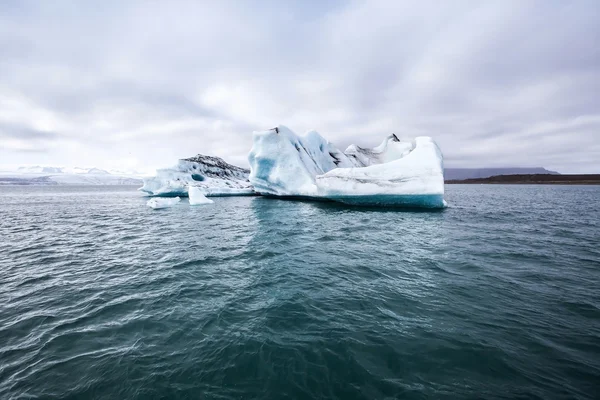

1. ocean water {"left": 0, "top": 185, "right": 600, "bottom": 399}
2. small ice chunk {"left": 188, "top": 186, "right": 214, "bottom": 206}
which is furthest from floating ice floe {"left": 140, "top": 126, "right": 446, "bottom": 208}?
ocean water {"left": 0, "top": 185, "right": 600, "bottom": 399}

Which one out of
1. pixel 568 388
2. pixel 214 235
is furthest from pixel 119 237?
pixel 568 388

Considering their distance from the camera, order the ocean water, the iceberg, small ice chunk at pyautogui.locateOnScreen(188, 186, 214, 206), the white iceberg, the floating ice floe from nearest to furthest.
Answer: the ocean water
the white iceberg
the floating ice floe
small ice chunk at pyautogui.locateOnScreen(188, 186, 214, 206)
the iceberg

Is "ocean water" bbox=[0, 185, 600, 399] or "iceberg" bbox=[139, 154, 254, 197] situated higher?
"iceberg" bbox=[139, 154, 254, 197]

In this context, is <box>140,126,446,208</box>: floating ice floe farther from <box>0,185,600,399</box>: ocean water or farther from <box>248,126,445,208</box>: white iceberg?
<box>0,185,600,399</box>: ocean water

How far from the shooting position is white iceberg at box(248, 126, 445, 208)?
630 inches

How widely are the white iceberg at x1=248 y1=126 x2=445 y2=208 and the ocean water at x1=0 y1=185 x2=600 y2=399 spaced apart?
28.1 ft

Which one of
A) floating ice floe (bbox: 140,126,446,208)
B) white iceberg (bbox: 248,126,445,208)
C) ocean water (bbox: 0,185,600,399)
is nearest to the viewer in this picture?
ocean water (bbox: 0,185,600,399)

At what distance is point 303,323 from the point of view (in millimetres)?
3951

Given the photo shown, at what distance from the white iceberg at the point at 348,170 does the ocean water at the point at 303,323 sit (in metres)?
8.57

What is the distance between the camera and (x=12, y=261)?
23.1ft

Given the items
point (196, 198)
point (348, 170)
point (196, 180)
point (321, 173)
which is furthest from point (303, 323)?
point (196, 180)

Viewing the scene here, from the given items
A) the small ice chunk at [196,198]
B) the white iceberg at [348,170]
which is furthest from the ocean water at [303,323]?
the small ice chunk at [196,198]

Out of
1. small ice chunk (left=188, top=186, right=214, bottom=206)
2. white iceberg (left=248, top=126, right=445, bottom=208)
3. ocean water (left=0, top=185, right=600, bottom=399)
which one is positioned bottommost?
ocean water (left=0, top=185, right=600, bottom=399)

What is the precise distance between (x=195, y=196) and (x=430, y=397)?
86.0 ft
